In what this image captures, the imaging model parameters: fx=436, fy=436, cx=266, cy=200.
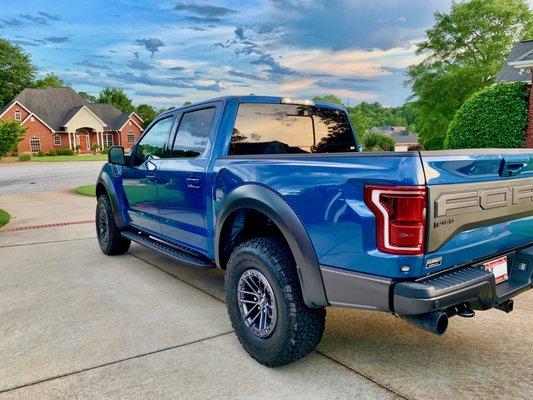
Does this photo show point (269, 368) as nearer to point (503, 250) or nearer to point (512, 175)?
point (503, 250)

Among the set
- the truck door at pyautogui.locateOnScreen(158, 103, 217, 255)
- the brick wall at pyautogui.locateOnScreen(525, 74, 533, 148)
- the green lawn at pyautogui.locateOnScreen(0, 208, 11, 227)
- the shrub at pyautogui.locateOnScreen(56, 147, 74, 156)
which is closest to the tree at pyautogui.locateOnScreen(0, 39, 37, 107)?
the shrub at pyautogui.locateOnScreen(56, 147, 74, 156)

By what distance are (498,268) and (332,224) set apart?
1.19m

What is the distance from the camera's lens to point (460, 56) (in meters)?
34.8

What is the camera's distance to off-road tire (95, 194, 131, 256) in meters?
5.91

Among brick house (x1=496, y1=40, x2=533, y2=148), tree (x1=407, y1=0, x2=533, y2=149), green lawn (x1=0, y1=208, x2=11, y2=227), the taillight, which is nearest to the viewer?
the taillight

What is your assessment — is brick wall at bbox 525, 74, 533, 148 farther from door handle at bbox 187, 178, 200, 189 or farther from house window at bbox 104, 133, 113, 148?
house window at bbox 104, 133, 113, 148

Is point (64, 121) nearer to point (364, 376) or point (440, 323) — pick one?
point (364, 376)

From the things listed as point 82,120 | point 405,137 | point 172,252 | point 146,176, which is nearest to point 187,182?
point 172,252

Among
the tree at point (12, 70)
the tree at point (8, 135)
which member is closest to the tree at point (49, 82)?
the tree at point (12, 70)

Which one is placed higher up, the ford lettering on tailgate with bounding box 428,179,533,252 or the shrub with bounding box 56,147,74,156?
the ford lettering on tailgate with bounding box 428,179,533,252

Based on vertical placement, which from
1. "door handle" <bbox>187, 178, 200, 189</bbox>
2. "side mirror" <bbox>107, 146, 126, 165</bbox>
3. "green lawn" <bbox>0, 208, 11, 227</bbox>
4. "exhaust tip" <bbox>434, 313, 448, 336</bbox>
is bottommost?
"green lawn" <bbox>0, 208, 11, 227</bbox>

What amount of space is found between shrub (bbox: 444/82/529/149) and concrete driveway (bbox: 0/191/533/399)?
40.4 feet

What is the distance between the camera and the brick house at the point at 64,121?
165 feet

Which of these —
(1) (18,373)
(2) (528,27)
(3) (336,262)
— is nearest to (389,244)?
(3) (336,262)
